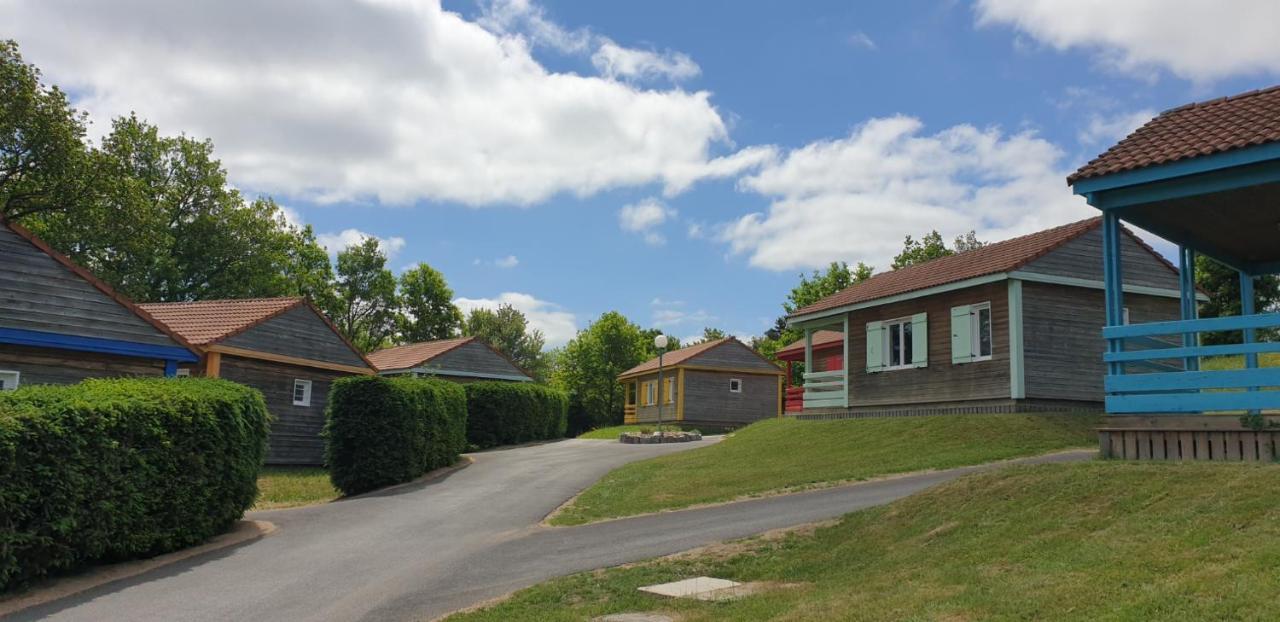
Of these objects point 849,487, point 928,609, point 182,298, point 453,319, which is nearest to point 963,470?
point 849,487

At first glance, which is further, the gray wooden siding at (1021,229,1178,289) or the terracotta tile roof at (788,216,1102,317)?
the terracotta tile roof at (788,216,1102,317)

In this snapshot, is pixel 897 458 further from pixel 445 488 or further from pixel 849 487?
pixel 445 488

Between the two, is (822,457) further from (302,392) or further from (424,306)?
(424,306)

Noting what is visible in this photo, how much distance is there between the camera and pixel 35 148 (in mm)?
34250

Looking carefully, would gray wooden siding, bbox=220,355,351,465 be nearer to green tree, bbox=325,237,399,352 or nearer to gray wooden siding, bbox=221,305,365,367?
gray wooden siding, bbox=221,305,365,367

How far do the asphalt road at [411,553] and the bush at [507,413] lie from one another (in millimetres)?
14990

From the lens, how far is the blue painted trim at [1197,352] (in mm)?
10823

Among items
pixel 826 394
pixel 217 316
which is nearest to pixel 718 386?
pixel 826 394

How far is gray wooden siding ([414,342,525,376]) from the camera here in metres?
→ 42.7

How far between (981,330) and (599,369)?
36.7m

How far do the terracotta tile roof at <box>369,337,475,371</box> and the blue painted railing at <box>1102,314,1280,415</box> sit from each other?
1341 inches

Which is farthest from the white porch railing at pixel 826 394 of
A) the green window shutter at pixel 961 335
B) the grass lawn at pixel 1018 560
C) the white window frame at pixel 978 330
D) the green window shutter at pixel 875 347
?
the grass lawn at pixel 1018 560

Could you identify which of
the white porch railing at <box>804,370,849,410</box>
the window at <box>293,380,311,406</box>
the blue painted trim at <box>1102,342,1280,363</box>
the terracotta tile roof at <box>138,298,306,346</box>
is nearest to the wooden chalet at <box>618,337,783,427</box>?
the white porch railing at <box>804,370,849,410</box>

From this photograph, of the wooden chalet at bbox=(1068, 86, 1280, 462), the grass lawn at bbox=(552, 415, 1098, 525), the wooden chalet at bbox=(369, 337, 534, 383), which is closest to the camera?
the wooden chalet at bbox=(1068, 86, 1280, 462)
